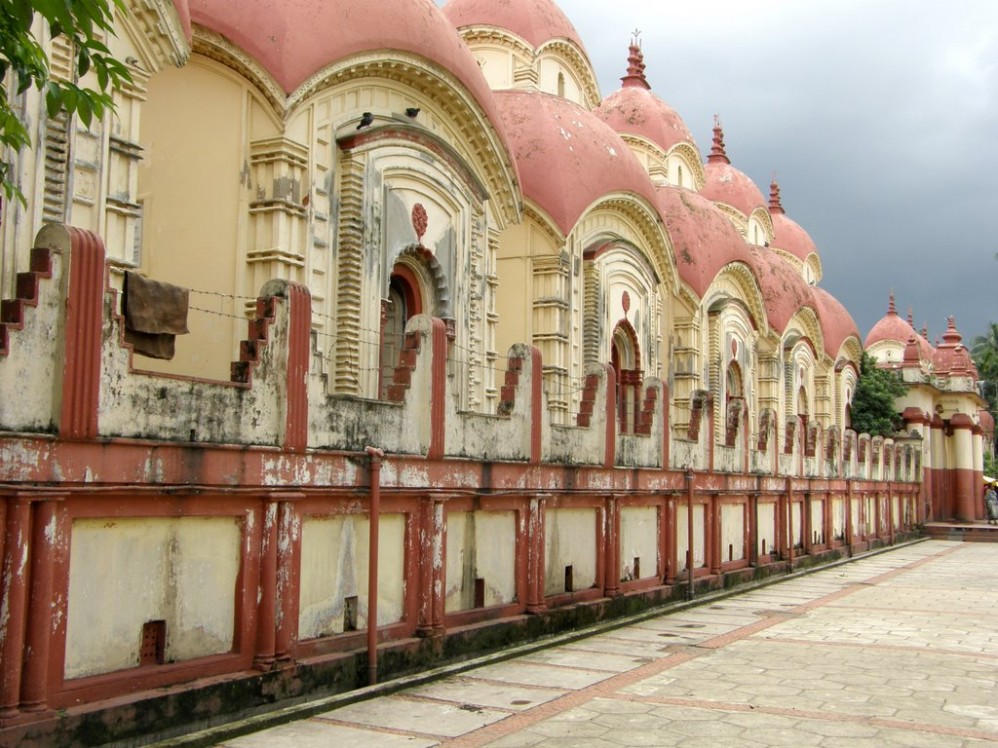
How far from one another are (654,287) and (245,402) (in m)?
16.3

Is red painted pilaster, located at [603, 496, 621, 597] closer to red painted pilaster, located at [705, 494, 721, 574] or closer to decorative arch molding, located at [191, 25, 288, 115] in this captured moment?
red painted pilaster, located at [705, 494, 721, 574]

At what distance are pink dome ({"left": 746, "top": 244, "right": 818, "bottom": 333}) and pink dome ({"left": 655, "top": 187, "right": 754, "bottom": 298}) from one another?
4910 millimetres

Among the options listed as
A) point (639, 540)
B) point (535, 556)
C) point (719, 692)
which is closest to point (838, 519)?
point (639, 540)

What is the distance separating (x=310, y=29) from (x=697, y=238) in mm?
14888

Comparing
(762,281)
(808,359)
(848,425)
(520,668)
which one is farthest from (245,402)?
(848,425)

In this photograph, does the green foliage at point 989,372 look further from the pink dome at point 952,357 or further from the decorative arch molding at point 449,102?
the decorative arch molding at point 449,102

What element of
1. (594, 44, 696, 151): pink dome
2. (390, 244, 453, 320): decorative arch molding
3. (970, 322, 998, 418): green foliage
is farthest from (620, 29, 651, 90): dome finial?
(970, 322, 998, 418): green foliage

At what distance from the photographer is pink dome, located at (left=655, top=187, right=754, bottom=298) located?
2608cm

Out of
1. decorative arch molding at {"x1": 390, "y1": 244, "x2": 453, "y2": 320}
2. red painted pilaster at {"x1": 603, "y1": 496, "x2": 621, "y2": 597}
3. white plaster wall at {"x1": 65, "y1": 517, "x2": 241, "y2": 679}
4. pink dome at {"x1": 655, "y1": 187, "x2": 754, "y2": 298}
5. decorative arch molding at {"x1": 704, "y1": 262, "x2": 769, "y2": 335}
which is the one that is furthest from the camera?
decorative arch molding at {"x1": 704, "y1": 262, "x2": 769, "y2": 335}

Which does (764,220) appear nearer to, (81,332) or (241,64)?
(241,64)

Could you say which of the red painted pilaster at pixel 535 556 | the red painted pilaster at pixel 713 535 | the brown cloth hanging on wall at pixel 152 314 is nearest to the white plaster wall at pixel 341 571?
the brown cloth hanging on wall at pixel 152 314

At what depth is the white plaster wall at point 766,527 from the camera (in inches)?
794

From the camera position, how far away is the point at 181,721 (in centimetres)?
745

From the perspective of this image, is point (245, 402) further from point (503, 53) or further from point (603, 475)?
point (503, 53)
